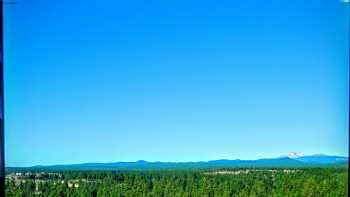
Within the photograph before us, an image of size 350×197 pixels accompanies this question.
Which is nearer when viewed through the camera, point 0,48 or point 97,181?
point 0,48

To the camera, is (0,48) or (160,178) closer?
(0,48)

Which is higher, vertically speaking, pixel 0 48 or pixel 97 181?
pixel 0 48

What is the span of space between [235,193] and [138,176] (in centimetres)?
210

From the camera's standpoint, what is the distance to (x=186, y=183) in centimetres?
1141

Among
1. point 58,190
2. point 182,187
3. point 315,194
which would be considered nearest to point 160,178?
point 182,187

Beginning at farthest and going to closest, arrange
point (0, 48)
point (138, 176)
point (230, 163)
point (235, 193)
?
point (235, 193), point (138, 176), point (230, 163), point (0, 48)

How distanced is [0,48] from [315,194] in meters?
8.66

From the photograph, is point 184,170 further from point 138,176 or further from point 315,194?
point 315,194

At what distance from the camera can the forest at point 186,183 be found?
1057 centimetres

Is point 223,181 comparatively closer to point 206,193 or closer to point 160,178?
point 206,193

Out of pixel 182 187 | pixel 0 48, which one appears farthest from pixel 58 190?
pixel 0 48

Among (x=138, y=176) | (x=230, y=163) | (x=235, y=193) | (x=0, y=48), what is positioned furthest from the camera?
(x=235, y=193)

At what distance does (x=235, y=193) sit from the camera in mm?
11750

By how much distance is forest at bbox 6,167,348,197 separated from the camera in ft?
34.7
